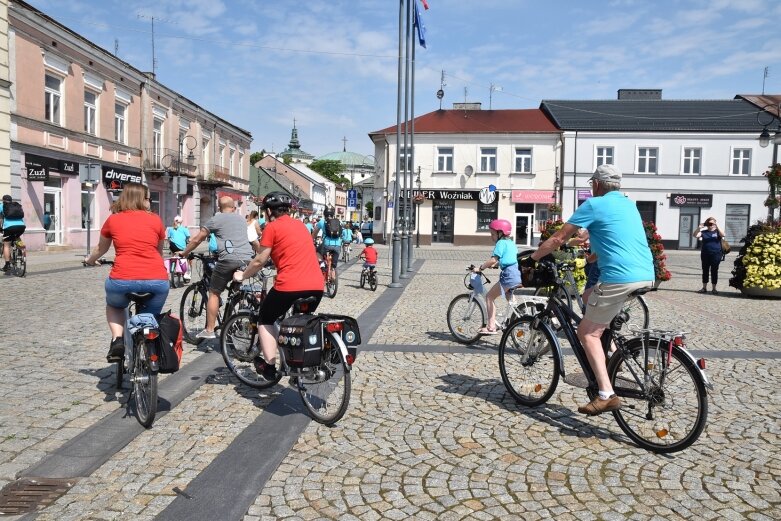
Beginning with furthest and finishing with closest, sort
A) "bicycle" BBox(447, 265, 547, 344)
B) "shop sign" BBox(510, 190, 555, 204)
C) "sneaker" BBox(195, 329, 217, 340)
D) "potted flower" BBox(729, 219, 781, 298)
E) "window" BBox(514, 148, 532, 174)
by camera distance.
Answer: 1. "window" BBox(514, 148, 532, 174)
2. "shop sign" BBox(510, 190, 555, 204)
3. "potted flower" BBox(729, 219, 781, 298)
4. "bicycle" BBox(447, 265, 547, 344)
5. "sneaker" BBox(195, 329, 217, 340)

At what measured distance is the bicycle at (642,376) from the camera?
3828 millimetres

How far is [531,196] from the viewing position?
38.2 meters

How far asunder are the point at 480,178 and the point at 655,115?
11.9 metres

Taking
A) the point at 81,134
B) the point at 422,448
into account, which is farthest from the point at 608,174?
the point at 81,134

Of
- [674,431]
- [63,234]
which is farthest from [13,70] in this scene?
[674,431]

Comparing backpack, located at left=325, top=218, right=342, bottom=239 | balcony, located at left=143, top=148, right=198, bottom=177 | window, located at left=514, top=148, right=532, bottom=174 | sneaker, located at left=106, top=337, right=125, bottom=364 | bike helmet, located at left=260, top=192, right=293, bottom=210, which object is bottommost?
sneaker, located at left=106, top=337, right=125, bottom=364

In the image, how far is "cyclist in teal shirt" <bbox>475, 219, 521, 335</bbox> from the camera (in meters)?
7.13

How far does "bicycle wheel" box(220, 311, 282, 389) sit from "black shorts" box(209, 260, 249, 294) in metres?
1.18

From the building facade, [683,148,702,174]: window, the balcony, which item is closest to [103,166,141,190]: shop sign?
the building facade

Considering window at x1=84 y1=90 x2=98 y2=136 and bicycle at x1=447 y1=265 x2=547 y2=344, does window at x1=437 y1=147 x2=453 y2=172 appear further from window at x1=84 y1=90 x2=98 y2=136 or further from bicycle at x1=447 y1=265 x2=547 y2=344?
bicycle at x1=447 y1=265 x2=547 y2=344

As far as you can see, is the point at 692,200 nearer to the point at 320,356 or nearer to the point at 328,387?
the point at 328,387

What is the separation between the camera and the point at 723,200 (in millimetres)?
37031

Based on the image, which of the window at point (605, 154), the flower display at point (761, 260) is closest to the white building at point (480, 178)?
the window at point (605, 154)

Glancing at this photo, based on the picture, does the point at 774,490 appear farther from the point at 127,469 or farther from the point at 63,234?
the point at 63,234
